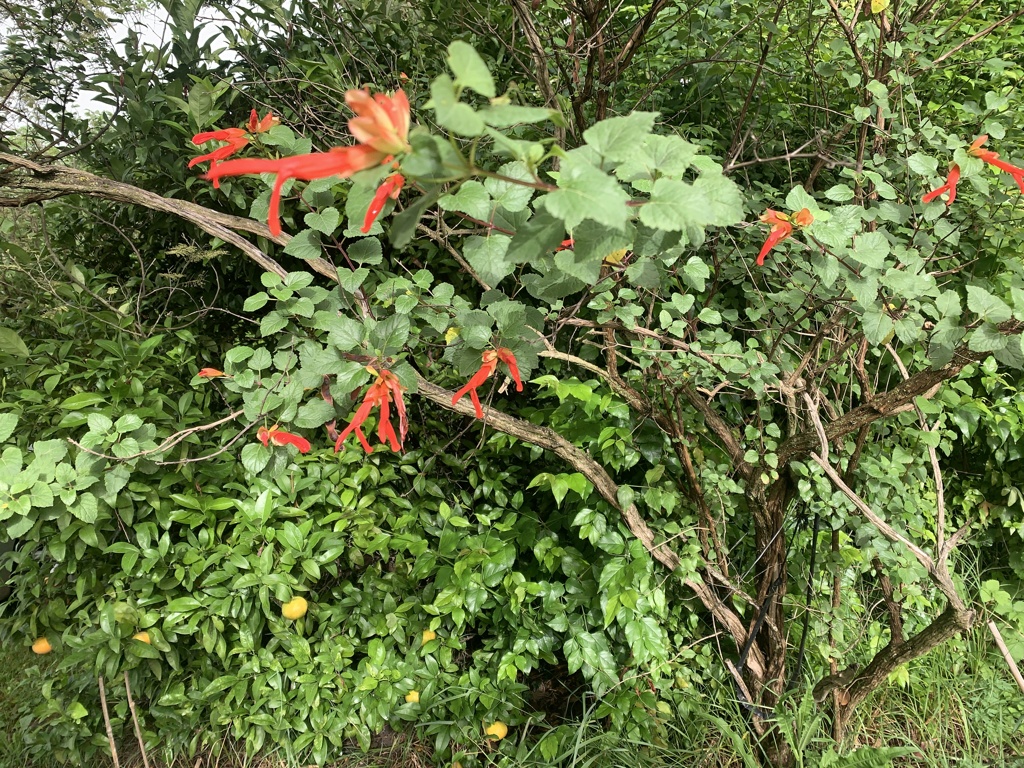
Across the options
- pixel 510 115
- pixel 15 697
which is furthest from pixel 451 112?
pixel 15 697

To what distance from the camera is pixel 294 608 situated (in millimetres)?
1596

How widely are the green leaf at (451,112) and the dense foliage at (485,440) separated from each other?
0.65 meters

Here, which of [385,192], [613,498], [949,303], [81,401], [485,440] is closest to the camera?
[385,192]

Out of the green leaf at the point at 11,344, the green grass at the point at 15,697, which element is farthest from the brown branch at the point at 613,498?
the green grass at the point at 15,697

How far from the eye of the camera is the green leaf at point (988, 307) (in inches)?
34.9

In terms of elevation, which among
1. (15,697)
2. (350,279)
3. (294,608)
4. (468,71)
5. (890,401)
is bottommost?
(15,697)

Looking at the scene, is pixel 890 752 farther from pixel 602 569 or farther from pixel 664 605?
pixel 602 569

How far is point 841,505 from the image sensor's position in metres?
1.54

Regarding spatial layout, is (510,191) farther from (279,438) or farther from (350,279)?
(279,438)

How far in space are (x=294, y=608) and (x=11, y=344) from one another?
997mm

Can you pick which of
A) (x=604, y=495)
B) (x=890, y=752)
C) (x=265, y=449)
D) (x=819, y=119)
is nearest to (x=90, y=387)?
(x=265, y=449)

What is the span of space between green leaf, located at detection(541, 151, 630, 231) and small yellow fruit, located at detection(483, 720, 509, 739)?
60.1 inches

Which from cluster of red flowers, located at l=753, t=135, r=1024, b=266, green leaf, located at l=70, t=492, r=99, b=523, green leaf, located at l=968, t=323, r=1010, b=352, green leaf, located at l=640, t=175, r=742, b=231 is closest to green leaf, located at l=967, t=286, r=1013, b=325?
green leaf, located at l=968, t=323, r=1010, b=352

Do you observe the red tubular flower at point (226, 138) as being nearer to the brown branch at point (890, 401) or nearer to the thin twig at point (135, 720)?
the brown branch at point (890, 401)
